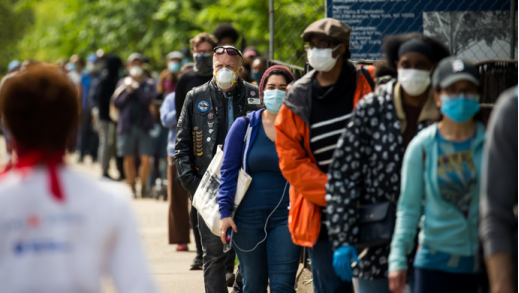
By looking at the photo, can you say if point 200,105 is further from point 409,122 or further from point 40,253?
point 40,253

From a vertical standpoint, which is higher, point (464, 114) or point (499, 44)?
point (499, 44)

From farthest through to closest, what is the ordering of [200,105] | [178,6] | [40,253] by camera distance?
[178,6], [200,105], [40,253]

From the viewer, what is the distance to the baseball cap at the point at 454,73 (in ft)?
11.1

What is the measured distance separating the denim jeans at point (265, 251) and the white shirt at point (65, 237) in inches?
102

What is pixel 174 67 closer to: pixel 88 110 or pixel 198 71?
pixel 198 71

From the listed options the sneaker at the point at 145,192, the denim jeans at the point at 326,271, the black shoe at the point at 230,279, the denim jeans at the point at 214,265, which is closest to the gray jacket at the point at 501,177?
the denim jeans at the point at 326,271

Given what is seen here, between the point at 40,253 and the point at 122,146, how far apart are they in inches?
437

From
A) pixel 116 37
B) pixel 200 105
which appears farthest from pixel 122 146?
pixel 200 105

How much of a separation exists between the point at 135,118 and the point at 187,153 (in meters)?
7.19

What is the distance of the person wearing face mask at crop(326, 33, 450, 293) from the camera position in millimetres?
3787

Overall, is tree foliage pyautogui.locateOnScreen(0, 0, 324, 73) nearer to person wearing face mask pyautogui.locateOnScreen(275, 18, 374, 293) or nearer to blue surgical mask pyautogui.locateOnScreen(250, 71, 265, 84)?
blue surgical mask pyautogui.locateOnScreen(250, 71, 265, 84)

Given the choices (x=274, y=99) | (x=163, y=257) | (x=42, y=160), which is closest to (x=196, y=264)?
(x=163, y=257)

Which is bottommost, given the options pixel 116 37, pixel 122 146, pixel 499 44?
pixel 122 146

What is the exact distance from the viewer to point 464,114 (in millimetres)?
3357
